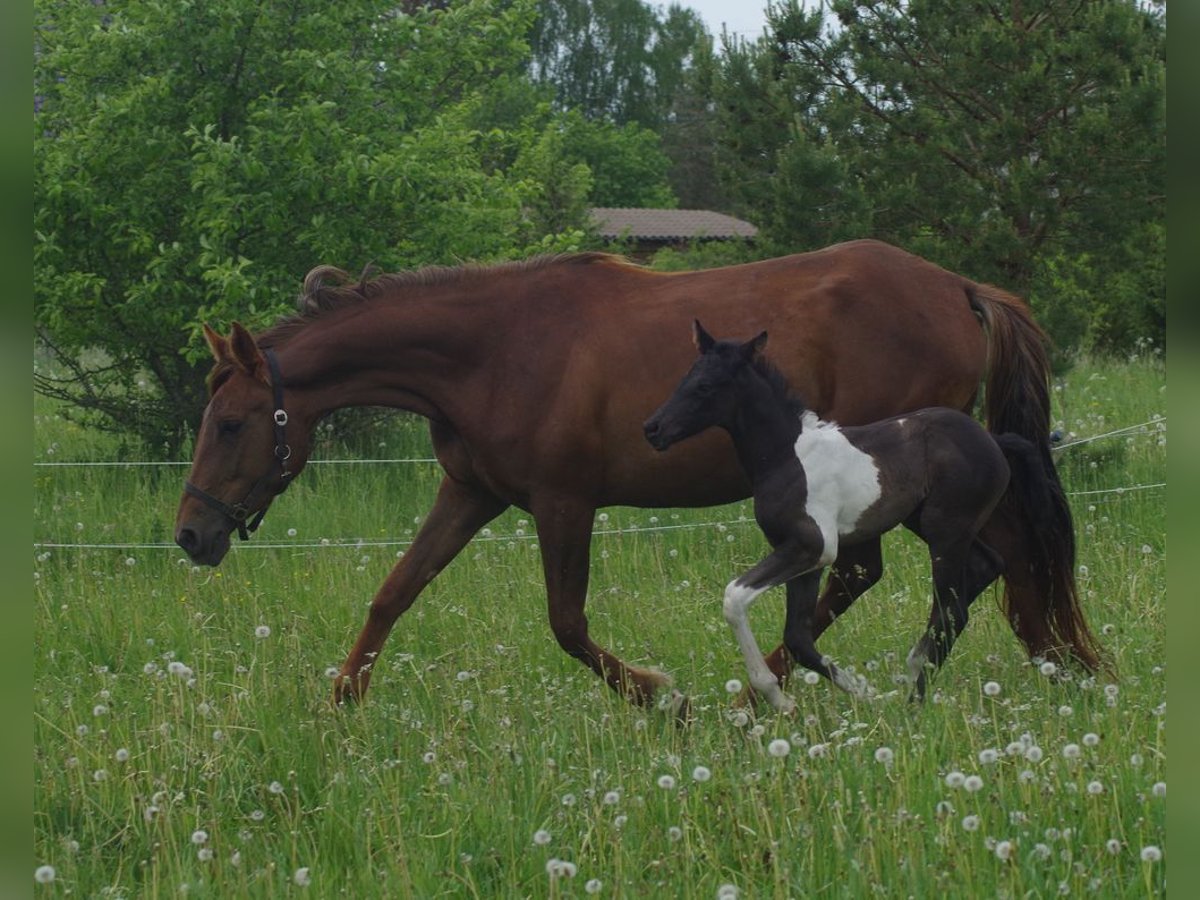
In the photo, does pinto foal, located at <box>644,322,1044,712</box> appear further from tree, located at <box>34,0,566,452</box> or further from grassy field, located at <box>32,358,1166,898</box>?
tree, located at <box>34,0,566,452</box>

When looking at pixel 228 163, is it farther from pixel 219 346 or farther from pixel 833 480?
pixel 833 480

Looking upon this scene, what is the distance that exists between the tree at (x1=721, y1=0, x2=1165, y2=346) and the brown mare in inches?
177

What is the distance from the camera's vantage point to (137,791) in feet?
13.9

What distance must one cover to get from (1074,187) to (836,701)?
6026 millimetres

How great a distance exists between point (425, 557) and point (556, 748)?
5.19 ft

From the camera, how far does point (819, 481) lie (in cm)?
496

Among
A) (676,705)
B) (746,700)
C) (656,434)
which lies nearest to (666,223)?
(746,700)

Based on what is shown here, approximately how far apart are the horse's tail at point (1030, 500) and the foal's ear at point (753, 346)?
1159 millimetres

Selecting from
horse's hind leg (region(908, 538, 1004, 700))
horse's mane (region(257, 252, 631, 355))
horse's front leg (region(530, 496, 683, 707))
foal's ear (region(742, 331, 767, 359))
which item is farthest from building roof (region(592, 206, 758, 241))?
foal's ear (region(742, 331, 767, 359))

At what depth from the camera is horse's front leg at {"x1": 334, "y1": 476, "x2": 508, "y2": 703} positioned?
5.89 m

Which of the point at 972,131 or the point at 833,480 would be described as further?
the point at 972,131

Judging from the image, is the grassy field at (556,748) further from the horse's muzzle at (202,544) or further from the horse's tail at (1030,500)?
the horse's muzzle at (202,544)

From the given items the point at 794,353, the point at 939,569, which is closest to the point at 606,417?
the point at 794,353

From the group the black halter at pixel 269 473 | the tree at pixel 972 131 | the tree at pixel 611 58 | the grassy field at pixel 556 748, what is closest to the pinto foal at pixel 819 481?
the grassy field at pixel 556 748
